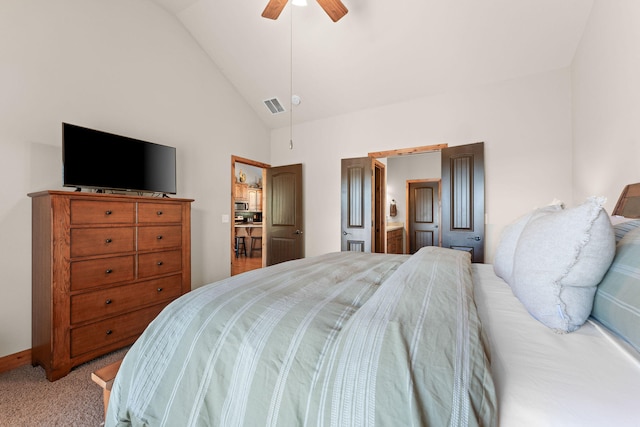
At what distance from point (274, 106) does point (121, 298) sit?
337 cm

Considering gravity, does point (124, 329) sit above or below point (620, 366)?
below

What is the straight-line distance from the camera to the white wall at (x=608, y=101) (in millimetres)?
1618

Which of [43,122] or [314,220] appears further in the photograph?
[314,220]

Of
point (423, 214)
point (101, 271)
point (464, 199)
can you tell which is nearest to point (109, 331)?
point (101, 271)

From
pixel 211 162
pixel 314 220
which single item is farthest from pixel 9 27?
pixel 314 220

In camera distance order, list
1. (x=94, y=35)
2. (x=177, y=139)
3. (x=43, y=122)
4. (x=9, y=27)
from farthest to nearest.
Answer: (x=177, y=139) < (x=94, y=35) < (x=43, y=122) < (x=9, y=27)

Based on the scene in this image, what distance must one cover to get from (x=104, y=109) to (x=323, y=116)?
2890mm

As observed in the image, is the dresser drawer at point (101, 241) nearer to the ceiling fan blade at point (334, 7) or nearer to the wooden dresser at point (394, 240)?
the ceiling fan blade at point (334, 7)

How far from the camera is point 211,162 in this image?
12.3ft

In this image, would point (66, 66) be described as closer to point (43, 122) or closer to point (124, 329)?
point (43, 122)

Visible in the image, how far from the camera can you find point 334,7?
7.54ft

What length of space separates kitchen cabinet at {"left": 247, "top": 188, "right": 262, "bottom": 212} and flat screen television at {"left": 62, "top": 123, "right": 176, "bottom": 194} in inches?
217

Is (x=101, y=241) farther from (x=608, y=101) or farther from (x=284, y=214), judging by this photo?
(x=608, y=101)

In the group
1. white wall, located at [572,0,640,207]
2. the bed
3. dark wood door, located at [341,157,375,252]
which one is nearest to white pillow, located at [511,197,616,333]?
the bed
